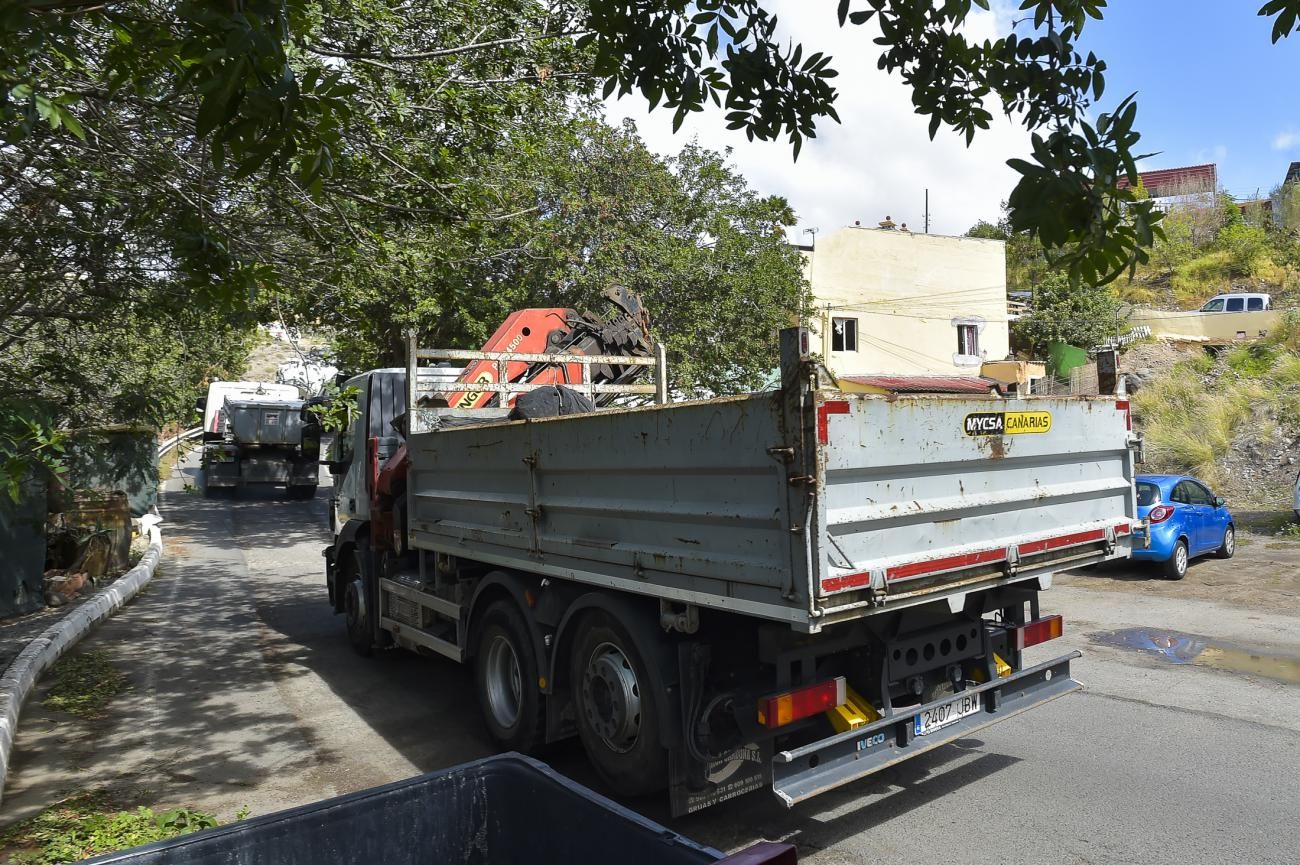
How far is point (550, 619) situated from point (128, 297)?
6526mm

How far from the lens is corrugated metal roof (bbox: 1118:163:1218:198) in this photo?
47.1 m

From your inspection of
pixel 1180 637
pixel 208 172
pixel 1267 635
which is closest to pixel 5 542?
pixel 208 172

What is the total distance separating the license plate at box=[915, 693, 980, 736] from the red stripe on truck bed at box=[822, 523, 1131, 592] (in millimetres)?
779

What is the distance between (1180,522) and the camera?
12.4 m

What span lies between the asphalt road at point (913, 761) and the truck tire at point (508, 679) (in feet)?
1.03

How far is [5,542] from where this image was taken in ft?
33.1

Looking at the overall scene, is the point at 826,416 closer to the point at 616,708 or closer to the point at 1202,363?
the point at 616,708

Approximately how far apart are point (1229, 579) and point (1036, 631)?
8.55 meters

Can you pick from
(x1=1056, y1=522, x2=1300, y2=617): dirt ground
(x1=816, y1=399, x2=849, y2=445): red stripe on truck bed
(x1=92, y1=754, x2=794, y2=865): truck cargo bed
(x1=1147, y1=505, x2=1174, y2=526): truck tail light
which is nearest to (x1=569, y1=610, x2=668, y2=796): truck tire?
(x1=816, y1=399, x2=849, y2=445): red stripe on truck bed

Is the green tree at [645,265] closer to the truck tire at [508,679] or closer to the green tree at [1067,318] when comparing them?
the truck tire at [508,679]

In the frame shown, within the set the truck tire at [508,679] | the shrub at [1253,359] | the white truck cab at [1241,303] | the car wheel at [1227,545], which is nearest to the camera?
the truck tire at [508,679]

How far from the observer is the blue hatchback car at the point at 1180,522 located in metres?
12.1

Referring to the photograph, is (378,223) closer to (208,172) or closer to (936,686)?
(208,172)

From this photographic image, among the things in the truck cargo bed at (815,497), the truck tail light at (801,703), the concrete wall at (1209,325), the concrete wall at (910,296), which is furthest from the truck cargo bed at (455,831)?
the concrete wall at (910,296)
